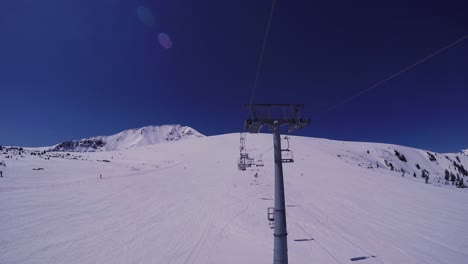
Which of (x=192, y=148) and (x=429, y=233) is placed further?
(x=192, y=148)

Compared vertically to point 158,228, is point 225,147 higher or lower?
higher

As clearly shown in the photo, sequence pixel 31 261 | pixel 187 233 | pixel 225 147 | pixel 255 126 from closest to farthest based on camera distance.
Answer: pixel 31 261 → pixel 255 126 → pixel 187 233 → pixel 225 147

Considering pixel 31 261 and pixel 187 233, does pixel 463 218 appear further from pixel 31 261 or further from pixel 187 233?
pixel 31 261

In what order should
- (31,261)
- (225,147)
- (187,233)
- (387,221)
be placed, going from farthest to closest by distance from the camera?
(225,147) < (387,221) < (187,233) < (31,261)

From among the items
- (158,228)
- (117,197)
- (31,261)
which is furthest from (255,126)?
(117,197)

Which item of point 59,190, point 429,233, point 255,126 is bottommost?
point 429,233

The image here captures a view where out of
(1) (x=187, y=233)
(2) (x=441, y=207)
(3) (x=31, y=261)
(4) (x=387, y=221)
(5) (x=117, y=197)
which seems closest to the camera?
(3) (x=31, y=261)

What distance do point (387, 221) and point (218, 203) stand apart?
13.2m

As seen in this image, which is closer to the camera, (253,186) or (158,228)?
(158,228)

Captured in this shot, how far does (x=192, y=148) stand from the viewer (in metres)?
85.4

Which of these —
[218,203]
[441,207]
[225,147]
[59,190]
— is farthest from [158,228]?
[225,147]

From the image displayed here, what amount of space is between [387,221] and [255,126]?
12969 mm

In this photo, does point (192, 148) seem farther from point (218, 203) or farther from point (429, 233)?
point (429, 233)

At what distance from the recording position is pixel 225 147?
271ft
